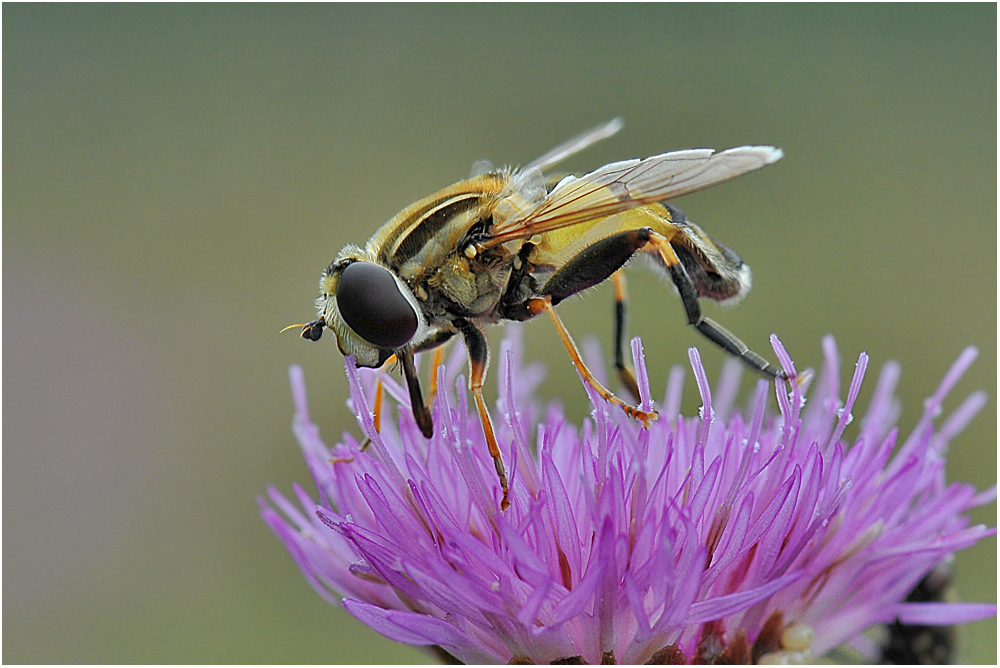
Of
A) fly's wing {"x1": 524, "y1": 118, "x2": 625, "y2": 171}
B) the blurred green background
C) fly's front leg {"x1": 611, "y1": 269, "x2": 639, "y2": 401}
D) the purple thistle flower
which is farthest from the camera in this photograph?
the blurred green background

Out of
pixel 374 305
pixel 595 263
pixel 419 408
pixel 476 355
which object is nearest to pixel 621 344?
pixel 595 263

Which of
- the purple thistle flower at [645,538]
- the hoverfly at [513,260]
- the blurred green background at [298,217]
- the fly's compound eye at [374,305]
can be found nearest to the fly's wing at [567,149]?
the hoverfly at [513,260]

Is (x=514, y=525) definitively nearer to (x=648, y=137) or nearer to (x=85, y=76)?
(x=648, y=137)

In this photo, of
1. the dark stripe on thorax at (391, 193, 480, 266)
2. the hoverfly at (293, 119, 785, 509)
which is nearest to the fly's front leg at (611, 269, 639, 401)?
the hoverfly at (293, 119, 785, 509)

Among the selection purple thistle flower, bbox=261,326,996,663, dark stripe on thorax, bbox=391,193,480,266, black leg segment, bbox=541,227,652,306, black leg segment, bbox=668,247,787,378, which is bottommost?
purple thistle flower, bbox=261,326,996,663

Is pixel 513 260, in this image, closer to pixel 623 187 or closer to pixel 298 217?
pixel 623 187

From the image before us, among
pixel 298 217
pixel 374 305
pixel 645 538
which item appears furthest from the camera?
pixel 298 217

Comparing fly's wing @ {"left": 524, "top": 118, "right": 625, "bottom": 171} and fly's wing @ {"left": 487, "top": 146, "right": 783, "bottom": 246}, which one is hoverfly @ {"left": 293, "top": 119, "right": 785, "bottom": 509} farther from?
fly's wing @ {"left": 524, "top": 118, "right": 625, "bottom": 171}
